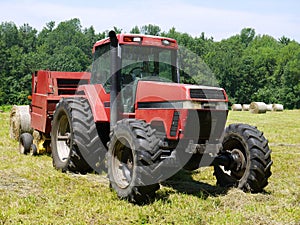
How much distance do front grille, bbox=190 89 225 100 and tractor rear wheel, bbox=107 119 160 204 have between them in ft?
2.82

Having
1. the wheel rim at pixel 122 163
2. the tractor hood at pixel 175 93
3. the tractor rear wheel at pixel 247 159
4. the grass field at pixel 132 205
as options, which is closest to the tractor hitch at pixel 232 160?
the tractor rear wheel at pixel 247 159

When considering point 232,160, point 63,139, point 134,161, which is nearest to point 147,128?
point 134,161

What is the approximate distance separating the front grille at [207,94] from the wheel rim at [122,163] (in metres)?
1.27

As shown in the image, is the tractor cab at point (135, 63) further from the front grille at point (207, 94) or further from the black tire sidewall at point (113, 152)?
the front grille at point (207, 94)

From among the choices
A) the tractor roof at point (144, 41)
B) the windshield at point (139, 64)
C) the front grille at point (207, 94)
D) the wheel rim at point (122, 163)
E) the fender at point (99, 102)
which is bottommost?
the wheel rim at point (122, 163)

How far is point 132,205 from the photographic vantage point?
19.8 ft

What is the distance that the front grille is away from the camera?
21.3 feet

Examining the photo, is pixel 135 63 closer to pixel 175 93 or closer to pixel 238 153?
pixel 175 93

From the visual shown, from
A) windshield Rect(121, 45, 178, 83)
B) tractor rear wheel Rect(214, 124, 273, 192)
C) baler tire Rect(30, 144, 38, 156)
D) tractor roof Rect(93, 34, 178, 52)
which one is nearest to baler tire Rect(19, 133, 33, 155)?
baler tire Rect(30, 144, 38, 156)

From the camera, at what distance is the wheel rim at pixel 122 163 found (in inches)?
260

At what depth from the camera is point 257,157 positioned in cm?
679

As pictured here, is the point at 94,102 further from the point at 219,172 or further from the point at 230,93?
the point at 230,93

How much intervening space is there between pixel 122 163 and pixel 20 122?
5.99m

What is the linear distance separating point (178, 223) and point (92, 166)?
3.07 meters
